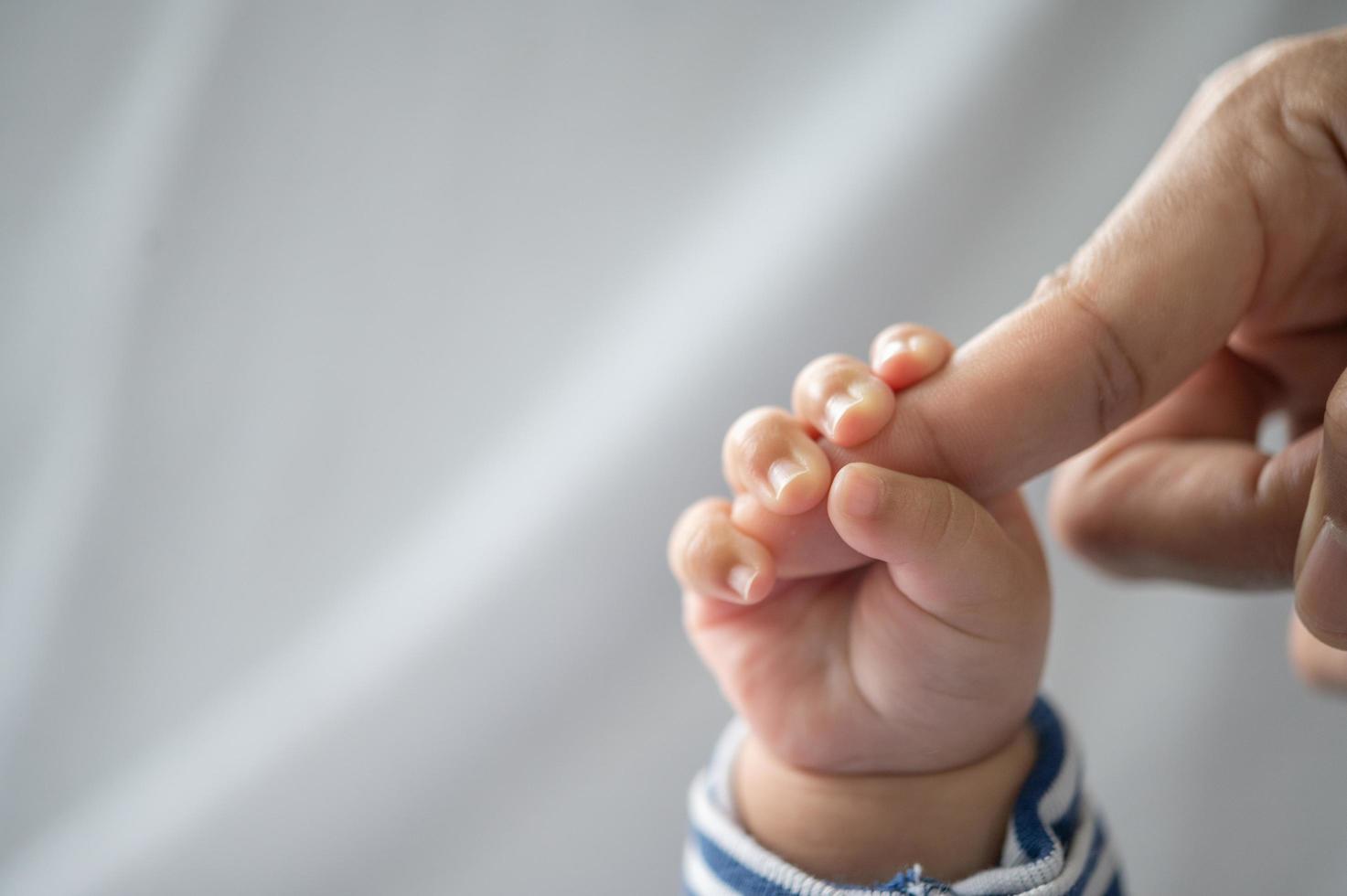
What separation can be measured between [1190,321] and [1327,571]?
0.15m

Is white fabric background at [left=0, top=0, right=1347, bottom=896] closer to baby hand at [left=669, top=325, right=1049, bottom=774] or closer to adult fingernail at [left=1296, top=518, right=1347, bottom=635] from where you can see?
baby hand at [left=669, top=325, right=1049, bottom=774]

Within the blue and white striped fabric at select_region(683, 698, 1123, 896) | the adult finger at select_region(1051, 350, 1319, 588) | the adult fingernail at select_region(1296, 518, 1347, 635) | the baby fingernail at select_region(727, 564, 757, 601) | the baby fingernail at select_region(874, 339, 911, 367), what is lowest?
the blue and white striped fabric at select_region(683, 698, 1123, 896)

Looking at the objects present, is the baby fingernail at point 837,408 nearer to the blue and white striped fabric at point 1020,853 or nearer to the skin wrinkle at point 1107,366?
the skin wrinkle at point 1107,366

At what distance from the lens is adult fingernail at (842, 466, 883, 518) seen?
51cm

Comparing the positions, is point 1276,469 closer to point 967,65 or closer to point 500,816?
point 967,65

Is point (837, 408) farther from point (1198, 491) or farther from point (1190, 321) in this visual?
point (1198, 491)

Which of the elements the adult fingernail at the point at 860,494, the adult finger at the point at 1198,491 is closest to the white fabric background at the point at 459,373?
the adult finger at the point at 1198,491

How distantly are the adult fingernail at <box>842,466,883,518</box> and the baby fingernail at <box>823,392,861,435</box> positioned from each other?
0.05 metres

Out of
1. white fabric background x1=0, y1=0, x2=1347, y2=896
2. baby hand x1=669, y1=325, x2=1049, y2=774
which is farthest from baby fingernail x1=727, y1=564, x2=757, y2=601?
white fabric background x1=0, y1=0, x2=1347, y2=896

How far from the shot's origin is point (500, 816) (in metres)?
1.03

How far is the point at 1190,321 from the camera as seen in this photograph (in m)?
0.59

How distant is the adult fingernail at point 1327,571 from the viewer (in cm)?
53

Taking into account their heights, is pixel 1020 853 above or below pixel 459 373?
below

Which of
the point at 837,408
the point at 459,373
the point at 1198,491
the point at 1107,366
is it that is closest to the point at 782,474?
the point at 837,408
